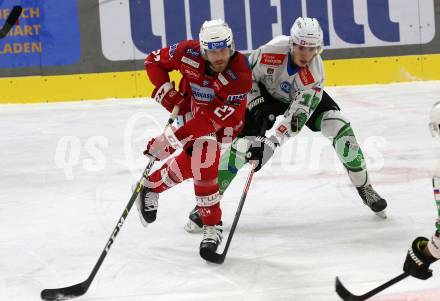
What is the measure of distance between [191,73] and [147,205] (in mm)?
606

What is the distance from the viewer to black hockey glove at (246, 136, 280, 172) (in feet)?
12.8

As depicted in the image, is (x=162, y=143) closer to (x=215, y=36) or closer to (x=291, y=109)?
(x=215, y=36)

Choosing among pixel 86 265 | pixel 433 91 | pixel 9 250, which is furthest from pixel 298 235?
pixel 433 91

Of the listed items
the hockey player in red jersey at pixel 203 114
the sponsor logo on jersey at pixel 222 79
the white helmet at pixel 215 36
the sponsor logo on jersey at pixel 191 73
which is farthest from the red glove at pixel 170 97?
the white helmet at pixel 215 36

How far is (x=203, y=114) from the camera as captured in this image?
3.63m

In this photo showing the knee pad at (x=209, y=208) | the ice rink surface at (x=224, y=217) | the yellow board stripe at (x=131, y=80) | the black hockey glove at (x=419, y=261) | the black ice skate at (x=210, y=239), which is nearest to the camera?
Result: the black hockey glove at (x=419, y=261)

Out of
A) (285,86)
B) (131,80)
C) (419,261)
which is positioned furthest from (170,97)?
(131,80)

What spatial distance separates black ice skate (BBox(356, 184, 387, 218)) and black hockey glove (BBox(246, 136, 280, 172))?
0.53 meters

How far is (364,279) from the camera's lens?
10.2 ft

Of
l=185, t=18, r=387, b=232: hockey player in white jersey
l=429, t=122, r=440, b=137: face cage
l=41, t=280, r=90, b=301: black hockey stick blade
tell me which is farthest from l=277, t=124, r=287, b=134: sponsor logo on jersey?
l=429, t=122, r=440, b=137: face cage

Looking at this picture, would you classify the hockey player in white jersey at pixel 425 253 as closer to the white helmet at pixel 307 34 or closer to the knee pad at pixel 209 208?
the knee pad at pixel 209 208

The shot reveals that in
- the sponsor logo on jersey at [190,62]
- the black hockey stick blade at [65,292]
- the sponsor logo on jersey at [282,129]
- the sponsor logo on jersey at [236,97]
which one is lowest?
the black hockey stick blade at [65,292]

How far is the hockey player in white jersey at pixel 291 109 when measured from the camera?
3.92 m

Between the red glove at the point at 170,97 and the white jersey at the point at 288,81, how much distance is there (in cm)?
47
